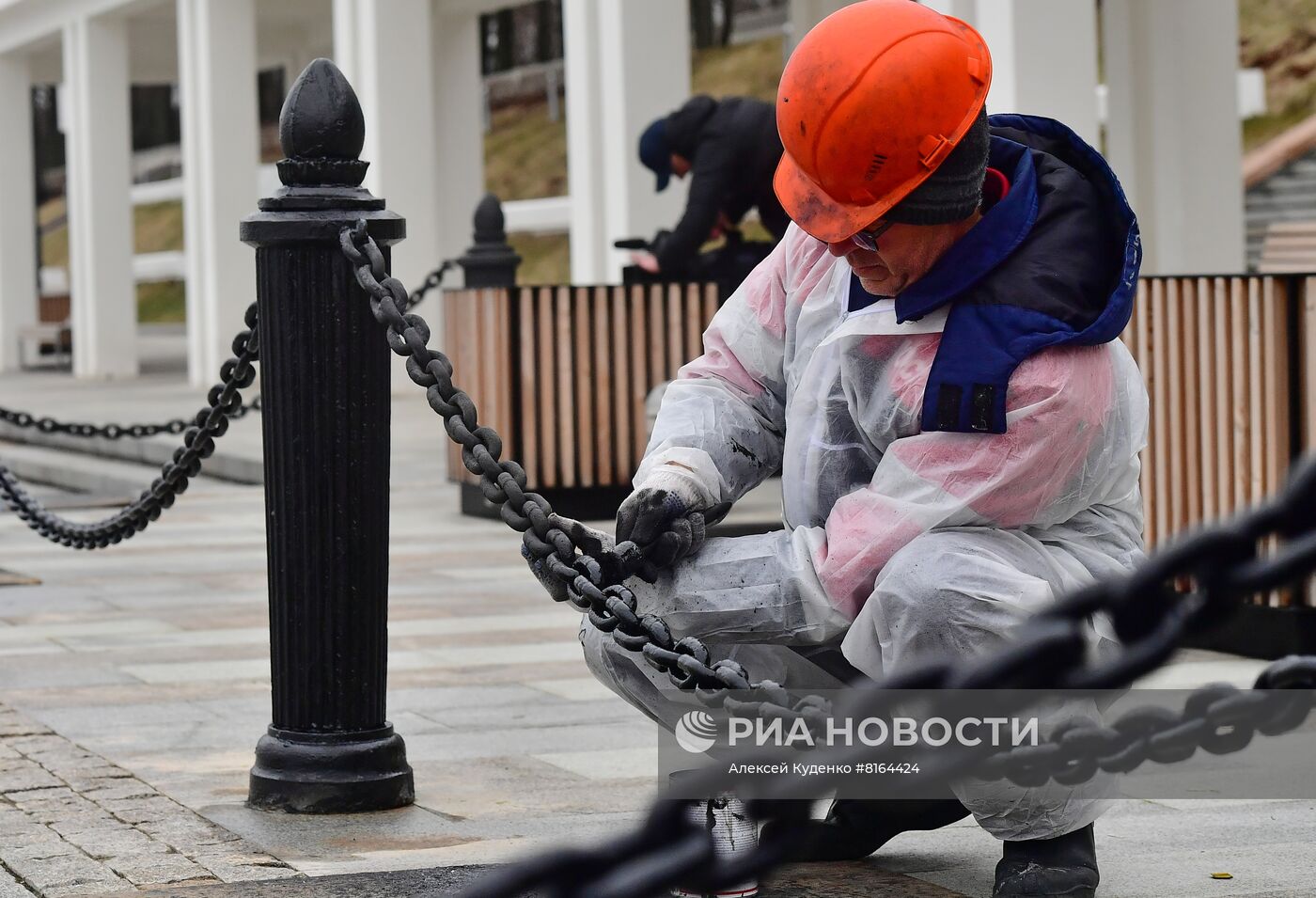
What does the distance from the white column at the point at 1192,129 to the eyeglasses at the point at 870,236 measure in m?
10.9

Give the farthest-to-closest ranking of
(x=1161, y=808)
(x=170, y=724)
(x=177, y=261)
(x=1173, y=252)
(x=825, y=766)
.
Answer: (x=177, y=261), (x=1173, y=252), (x=170, y=724), (x=1161, y=808), (x=825, y=766)

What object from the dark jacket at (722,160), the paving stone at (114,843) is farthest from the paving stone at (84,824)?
the dark jacket at (722,160)

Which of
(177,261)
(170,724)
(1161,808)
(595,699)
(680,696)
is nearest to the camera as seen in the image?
(680,696)

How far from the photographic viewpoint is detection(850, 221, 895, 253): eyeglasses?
10.1 feet

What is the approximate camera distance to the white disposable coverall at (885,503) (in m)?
3.06

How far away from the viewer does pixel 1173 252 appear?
13.8 metres

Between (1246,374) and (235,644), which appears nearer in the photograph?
(1246,374)

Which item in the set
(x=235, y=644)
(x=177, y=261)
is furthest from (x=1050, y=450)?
(x=177, y=261)

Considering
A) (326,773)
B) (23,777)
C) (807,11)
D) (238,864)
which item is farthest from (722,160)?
(807,11)

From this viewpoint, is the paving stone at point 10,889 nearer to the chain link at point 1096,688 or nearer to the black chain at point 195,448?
the black chain at point 195,448

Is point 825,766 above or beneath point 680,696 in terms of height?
above

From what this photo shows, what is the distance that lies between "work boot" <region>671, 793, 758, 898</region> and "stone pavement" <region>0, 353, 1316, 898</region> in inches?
7.3

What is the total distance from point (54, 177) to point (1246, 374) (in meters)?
54.8

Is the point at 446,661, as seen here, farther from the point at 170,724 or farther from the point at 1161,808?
the point at 1161,808
